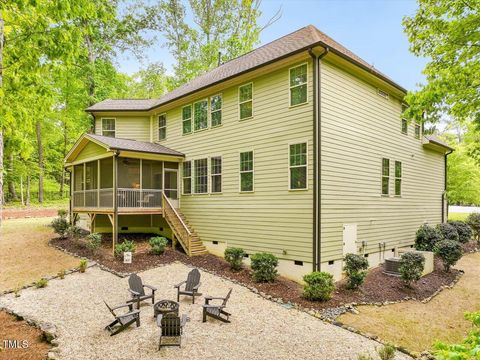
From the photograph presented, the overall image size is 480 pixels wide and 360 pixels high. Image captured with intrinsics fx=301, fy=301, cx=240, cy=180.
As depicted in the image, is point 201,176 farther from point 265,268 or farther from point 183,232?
point 265,268

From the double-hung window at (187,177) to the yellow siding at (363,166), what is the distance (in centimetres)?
723

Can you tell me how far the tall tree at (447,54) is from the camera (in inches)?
316

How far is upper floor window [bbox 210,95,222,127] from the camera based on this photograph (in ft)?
45.4

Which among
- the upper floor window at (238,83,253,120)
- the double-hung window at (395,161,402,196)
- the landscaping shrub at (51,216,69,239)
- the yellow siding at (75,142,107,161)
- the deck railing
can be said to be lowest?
the landscaping shrub at (51,216,69,239)

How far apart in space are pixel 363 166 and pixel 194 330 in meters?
9.19

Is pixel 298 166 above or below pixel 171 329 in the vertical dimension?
above

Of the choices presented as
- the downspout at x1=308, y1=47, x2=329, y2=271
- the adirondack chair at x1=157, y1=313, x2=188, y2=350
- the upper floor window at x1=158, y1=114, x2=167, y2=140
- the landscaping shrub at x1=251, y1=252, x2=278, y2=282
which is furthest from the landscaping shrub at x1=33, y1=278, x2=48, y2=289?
the upper floor window at x1=158, y1=114, x2=167, y2=140

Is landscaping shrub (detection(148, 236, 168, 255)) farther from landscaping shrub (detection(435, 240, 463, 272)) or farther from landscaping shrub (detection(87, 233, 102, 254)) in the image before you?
landscaping shrub (detection(435, 240, 463, 272))

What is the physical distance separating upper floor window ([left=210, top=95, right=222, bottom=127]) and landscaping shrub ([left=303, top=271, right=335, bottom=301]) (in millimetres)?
7961

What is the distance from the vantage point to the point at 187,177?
1541 cm

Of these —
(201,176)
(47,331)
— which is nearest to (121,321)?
(47,331)

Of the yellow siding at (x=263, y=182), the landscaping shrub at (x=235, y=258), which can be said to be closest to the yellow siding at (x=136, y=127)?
the yellow siding at (x=263, y=182)

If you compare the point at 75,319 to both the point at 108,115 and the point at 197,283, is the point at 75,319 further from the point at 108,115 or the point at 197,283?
the point at 108,115

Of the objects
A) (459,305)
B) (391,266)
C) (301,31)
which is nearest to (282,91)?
(301,31)
